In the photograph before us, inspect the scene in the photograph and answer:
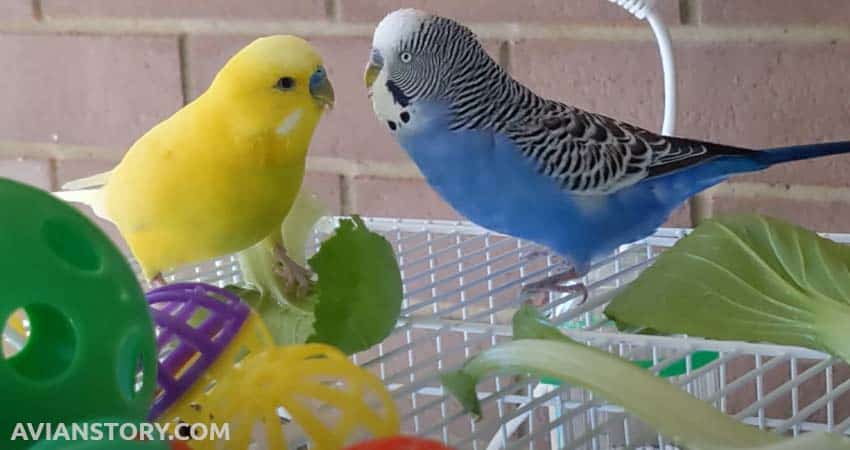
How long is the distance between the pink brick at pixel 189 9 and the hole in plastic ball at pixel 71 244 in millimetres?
669

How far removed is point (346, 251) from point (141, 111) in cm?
65

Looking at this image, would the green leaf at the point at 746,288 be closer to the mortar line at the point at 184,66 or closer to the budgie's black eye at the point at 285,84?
the budgie's black eye at the point at 285,84

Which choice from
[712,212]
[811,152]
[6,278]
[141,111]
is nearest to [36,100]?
[141,111]

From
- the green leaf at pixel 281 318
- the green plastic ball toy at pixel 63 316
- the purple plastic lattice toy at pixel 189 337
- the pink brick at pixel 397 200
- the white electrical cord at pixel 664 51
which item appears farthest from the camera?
the pink brick at pixel 397 200

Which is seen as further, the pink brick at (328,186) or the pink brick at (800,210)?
the pink brick at (328,186)

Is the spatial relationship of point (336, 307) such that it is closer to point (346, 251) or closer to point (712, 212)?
point (346, 251)

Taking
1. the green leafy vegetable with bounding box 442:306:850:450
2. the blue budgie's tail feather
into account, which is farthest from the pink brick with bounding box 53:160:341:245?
the green leafy vegetable with bounding box 442:306:850:450

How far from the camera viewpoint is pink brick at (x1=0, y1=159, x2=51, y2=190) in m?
1.12

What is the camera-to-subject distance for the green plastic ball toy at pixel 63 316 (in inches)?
10.7

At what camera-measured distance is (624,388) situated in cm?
37

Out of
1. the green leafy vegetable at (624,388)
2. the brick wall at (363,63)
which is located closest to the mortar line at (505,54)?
the brick wall at (363,63)

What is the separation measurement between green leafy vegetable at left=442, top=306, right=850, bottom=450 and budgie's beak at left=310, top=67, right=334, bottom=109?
0.68 ft

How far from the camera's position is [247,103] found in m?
0.56

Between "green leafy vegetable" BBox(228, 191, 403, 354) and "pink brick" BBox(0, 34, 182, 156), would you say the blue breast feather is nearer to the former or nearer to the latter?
"green leafy vegetable" BBox(228, 191, 403, 354)
